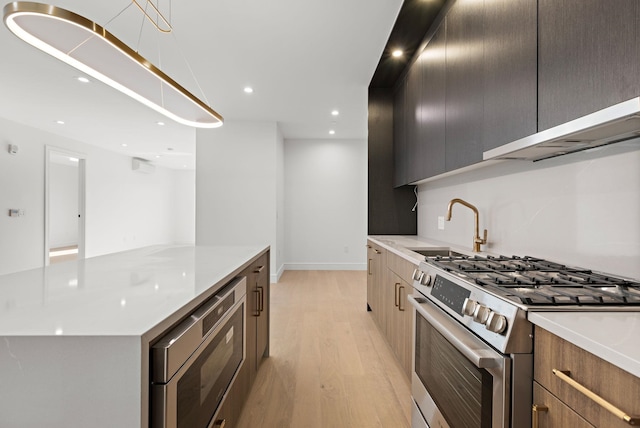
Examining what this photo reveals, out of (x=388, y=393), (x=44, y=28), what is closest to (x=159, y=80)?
(x=44, y=28)

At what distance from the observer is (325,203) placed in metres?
6.32

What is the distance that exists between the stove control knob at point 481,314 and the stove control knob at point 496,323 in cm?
2

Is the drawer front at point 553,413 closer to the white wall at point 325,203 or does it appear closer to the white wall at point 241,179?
the white wall at point 241,179

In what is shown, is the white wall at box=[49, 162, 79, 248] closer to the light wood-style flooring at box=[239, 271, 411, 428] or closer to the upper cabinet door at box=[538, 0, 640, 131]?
the light wood-style flooring at box=[239, 271, 411, 428]

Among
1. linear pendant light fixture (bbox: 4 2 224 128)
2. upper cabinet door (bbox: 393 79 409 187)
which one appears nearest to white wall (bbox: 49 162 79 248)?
linear pendant light fixture (bbox: 4 2 224 128)

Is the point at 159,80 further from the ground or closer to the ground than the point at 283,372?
further from the ground

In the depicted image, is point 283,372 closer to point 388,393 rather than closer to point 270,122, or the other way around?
point 388,393

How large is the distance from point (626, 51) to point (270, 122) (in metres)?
4.68

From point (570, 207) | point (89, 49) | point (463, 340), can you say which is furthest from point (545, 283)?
point (89, 49)

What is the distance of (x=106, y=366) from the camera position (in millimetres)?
682

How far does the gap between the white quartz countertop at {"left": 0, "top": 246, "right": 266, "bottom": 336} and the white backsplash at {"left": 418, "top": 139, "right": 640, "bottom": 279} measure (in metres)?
1.47

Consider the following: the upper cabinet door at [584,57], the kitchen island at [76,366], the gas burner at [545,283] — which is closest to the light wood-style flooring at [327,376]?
the gas burner at [545,283]

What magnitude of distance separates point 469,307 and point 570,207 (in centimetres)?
79

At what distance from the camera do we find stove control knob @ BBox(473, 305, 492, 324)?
0.97m
